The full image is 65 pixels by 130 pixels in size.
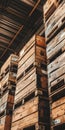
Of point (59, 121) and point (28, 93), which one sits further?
point (28, 93)

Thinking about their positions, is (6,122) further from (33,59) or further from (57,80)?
(57,80)

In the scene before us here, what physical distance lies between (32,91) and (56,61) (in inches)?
33.6

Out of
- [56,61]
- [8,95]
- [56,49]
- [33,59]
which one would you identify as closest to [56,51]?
[56,49]

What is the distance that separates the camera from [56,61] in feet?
12.1

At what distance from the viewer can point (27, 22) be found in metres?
7.46

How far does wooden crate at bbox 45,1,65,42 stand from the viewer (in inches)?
166

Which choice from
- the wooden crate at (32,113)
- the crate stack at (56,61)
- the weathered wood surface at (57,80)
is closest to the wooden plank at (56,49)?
the crate stack at (56,61)

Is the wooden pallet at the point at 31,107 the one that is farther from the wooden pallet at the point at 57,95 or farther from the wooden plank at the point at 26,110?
the wooden pallet at the point at 57,95

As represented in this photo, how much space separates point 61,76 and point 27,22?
458cm

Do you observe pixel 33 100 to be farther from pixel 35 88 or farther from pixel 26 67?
pixel 26 67

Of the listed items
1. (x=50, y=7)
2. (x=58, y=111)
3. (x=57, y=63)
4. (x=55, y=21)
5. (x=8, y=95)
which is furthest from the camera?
(x=8, y=95)

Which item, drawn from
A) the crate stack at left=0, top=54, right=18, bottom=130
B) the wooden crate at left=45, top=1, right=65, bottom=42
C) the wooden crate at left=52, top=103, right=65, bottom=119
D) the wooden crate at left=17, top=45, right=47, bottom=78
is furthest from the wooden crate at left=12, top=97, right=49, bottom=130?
the wooden crate at left=45, top=1, right=65, bottom=42

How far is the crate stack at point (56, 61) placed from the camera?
3065 mm

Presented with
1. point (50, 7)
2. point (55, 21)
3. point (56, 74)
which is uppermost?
point (50, 7)
